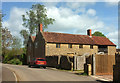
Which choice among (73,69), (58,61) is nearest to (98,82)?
(73,69)

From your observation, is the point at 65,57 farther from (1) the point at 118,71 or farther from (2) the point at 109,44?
(2) the point at 109,44

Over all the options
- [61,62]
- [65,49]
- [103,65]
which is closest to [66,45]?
[65,49]

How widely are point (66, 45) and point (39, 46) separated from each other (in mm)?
6383

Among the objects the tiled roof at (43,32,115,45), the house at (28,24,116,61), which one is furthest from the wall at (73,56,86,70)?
the tiled roof at (43,32,115,45)

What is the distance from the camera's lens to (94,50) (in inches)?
1716

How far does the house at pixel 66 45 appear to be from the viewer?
38.6m

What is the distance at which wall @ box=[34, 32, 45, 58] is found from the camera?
38944 millimetres

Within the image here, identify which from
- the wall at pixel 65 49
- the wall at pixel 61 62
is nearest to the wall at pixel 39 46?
the wall at pixel 65 49

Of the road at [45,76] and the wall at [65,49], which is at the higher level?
the wall at [65,49]

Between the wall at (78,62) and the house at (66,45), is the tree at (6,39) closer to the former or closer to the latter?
the house at (66,45)

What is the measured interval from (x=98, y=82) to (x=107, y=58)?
5.91 m

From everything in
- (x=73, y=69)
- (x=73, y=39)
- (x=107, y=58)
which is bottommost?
(x=73, y=69)

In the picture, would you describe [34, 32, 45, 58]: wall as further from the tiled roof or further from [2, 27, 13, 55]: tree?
[2, 27, 13, 55]: tree

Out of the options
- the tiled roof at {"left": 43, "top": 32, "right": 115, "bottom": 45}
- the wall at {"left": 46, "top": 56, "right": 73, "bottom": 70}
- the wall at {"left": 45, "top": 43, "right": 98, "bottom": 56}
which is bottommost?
the wall at {"left": 46, "top": 56, "right": 73, "bottom": 70}
